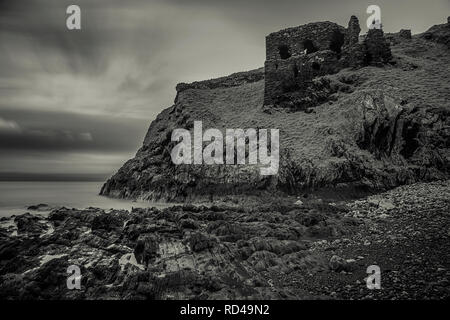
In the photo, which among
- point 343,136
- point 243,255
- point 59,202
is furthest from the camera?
point 59,202

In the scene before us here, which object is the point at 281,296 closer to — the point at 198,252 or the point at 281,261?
the point at 281,261

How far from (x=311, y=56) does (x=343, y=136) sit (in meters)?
12.7

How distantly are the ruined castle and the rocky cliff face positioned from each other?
771 mm

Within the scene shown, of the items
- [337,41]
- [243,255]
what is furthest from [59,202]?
[337,41]

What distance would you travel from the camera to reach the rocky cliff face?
806 inches

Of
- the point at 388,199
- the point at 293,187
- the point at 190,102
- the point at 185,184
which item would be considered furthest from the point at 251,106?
the point at 388,199

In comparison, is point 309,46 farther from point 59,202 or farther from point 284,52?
point 59,202

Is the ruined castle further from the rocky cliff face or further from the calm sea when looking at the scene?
the calm sea

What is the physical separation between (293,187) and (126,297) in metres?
15.2

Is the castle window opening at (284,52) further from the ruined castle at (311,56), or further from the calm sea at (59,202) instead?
the calm sea at (59,202)

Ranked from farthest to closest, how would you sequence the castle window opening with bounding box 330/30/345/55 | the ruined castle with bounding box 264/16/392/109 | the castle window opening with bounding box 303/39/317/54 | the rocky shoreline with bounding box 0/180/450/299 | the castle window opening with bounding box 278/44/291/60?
the castle window opening with bounding box 278/44/291/60
the castle window opening with bounding box 303/39/317/54
the castle window opening with bounding box 330/30/345/55
the ruined castle with bounding box 264/16/392/109
the rocky shoreline with bounding box 0/180/450/299

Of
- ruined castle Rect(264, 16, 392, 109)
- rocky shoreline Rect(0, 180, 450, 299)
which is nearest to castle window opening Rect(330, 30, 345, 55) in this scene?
ruined castle Rect(264, 16, 392, 109)

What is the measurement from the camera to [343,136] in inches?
904

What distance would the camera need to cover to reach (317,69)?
32.2 metres
